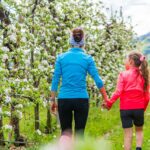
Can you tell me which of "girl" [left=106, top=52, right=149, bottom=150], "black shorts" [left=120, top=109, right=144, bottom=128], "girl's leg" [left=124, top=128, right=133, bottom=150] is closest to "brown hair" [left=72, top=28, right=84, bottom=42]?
"girl" [left=106, top=52, right=149, bottom=150]

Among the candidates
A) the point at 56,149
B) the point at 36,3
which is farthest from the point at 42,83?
the point at 56,149

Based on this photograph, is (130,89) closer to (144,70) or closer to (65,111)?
(144,70)

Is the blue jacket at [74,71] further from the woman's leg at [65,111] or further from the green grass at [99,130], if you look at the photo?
the green grass at [99,130]

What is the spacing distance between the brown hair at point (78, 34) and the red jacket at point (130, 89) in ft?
5.71

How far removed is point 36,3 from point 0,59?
566 cm

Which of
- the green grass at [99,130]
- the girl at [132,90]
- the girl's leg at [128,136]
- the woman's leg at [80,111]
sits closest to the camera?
the woman's leg at [80,111]

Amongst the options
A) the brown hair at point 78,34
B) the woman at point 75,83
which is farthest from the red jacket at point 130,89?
the brown hair at point 78,34

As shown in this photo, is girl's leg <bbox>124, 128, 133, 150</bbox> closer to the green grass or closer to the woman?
the green grass

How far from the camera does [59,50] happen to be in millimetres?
15367

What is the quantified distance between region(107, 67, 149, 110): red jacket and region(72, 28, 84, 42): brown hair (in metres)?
1.74

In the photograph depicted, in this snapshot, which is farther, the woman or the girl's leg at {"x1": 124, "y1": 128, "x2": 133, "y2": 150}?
the girl's leg at {"x1": 124, "y1": 128, "x2": 133, "y2": 150}

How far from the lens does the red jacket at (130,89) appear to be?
28.7ft

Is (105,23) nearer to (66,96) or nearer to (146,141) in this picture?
(146,141)

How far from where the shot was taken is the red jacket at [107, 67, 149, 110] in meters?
8.76
